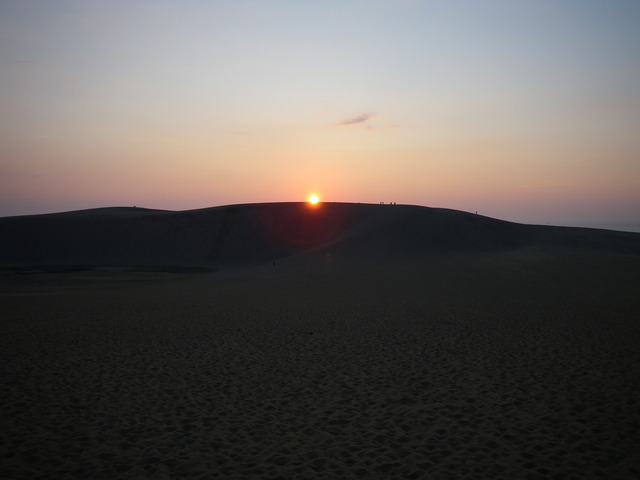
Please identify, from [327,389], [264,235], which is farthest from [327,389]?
[264,235]

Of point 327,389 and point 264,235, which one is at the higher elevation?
point 264,235

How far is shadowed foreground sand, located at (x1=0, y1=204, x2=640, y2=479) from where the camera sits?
268 inches

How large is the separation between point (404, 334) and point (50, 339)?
1241cm

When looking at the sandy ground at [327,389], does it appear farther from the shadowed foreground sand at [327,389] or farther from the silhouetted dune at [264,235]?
the silhouetted dune at [264,235]

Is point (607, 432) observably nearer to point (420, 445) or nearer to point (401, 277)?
point (420, 445)

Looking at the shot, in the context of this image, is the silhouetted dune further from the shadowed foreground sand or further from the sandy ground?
the sandy ground

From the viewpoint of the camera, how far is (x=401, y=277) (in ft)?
102

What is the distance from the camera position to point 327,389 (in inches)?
391

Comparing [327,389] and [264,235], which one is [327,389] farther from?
[264,235]

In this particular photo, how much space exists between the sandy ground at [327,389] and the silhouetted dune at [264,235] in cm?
2846

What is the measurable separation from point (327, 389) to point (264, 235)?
173 feet

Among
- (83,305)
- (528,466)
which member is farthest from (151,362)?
(83,305)

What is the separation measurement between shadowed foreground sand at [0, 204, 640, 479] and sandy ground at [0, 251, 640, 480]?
0.05 m

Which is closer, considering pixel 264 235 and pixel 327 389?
pixel 327 389
